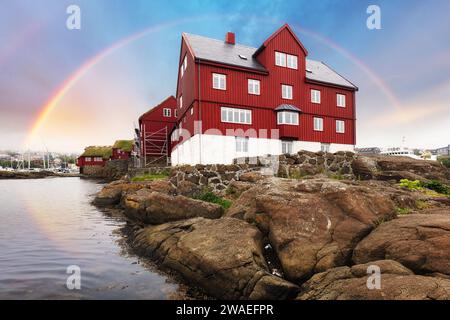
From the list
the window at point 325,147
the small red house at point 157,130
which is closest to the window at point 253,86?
the window at point 325,147

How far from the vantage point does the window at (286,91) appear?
103ft

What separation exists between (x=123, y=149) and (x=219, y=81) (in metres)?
60.5

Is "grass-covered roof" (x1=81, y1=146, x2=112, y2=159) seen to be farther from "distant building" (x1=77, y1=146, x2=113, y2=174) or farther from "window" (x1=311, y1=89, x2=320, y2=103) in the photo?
"window" (x1=311, y1=89, x2=320, y2=103)

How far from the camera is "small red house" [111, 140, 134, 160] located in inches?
3164

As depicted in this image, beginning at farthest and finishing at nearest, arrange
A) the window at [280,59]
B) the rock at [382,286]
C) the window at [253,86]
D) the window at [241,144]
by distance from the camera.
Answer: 1. the window at [280,59]
2. the window at [253,86]
3. the window at [241,144]
4. the rock at [382,286]

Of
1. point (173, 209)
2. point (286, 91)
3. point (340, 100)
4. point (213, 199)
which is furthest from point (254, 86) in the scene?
point (173, 209)

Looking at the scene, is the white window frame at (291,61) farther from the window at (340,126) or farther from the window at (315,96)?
the window at (340,126)

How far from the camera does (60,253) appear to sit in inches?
409

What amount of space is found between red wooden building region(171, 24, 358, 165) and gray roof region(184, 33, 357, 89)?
0.14 meters

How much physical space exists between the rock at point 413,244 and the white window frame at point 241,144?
2112 cm

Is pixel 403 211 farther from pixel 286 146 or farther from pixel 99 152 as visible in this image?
pixel 99 152

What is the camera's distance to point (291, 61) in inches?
1273

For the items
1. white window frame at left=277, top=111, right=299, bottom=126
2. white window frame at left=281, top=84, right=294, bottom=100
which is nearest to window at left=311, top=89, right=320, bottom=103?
white window frame at left=281, top=84, right=294, bottom=100
